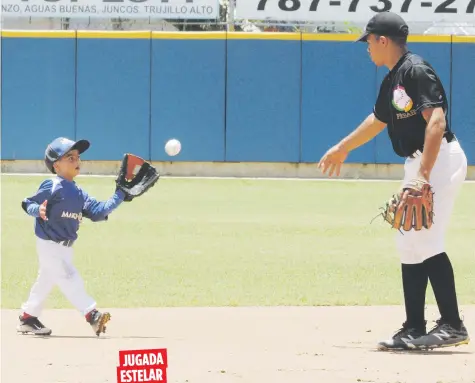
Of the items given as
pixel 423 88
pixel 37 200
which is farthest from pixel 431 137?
pixel 37 200

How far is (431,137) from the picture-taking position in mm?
6562

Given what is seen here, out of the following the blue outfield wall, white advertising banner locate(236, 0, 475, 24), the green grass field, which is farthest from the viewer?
white advertising banner locate(236, 0, 475, 24)

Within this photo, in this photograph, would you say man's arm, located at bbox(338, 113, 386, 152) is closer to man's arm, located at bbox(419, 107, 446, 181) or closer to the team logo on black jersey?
the team logo on black jersey

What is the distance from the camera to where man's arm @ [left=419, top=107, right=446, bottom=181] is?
657 centimetres

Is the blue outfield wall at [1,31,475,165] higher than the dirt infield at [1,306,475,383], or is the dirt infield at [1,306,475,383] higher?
the blue outfield wall at [1,31,475,165]

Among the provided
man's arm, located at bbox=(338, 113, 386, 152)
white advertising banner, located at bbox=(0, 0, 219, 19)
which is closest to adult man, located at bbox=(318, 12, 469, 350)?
man's arm, located at bbox=(338, 113, 386, 152)

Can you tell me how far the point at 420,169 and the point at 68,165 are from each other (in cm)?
230

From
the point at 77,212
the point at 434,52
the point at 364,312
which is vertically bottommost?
the point at 364,312

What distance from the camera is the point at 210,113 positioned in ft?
77.6

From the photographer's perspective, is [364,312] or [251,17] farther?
[251,17]

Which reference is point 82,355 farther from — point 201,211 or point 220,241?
point 201,211

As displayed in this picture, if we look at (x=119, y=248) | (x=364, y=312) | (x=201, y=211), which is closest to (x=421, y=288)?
(x=364, y=312)

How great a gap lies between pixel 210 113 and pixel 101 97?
7.24 feet

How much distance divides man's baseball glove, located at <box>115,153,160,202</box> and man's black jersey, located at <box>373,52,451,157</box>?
1.65m
